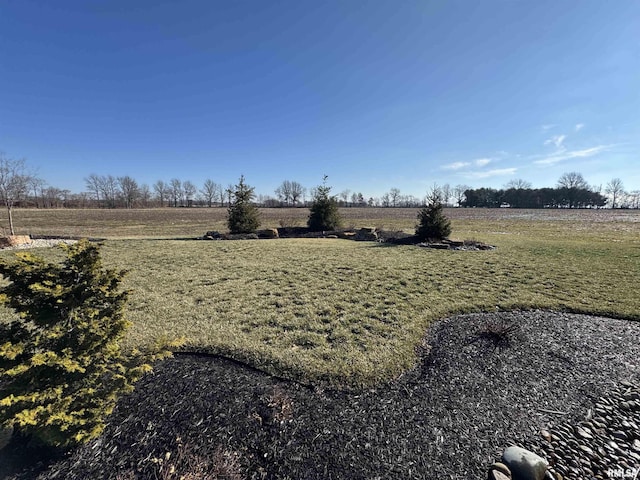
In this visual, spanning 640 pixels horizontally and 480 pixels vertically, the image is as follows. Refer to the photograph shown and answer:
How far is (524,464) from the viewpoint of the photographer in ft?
7.08

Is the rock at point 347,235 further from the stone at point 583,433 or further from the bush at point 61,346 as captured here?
the bush at point 61,346

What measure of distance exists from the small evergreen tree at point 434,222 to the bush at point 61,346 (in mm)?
13064

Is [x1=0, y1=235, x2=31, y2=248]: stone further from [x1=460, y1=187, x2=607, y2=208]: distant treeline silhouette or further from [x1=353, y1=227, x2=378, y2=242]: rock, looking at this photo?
[x1=460, y1=187, x2=607, y2=208]: distant treeline silhouette

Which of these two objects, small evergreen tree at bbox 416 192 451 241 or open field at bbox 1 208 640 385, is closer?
open field at bbox 1 208 640 385

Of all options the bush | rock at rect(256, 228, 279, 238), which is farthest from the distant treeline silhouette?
the bush

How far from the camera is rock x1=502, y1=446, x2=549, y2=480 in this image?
2.12m

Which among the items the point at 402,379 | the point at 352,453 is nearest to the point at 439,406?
the point at 402,379

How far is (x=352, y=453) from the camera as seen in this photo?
7.46 ft

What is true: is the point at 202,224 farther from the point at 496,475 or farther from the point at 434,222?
the point at 496,475

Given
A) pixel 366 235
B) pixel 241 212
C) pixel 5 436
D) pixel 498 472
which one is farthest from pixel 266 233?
pixel 498 472

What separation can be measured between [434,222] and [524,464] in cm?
1203

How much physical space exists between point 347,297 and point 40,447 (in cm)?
467

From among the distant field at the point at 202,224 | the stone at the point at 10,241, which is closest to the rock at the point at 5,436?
the stone at the point at 10,241

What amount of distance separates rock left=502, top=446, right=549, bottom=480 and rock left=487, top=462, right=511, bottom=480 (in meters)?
0.04
